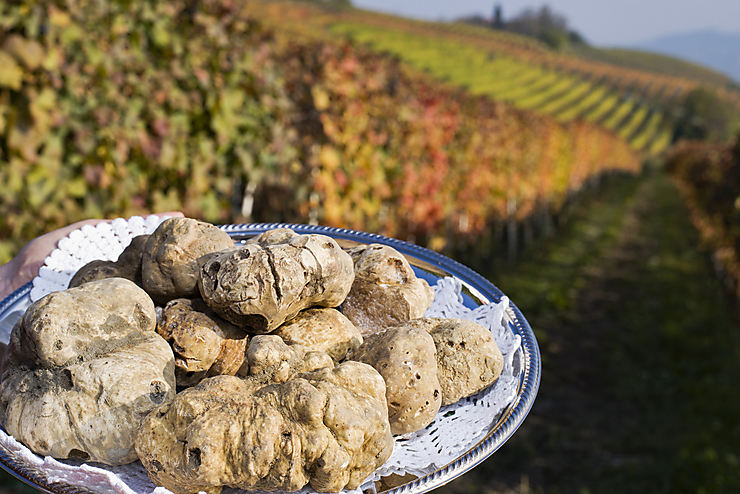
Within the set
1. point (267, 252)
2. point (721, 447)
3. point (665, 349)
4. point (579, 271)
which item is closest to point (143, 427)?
point (267, 252)

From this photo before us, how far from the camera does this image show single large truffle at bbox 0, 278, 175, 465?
1.35 m

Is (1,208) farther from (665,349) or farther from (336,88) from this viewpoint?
(665,349)

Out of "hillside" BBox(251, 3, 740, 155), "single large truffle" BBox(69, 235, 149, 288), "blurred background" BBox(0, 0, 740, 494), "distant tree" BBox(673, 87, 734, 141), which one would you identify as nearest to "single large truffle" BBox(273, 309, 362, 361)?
"single large truffle" BBox(69, 235, 149, 288)

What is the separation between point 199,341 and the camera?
1.61 m

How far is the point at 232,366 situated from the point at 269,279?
297 millimetres

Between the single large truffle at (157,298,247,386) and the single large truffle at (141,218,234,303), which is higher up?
the single large truffle at (141,218,234,303)

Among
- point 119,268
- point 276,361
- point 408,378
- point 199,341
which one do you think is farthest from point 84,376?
point 408,378

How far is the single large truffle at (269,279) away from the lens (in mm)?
1593

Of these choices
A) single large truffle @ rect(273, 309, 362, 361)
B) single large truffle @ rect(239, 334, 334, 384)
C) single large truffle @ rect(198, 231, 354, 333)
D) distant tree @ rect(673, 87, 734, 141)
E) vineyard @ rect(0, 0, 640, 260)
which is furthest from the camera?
distant tree @ rect(673, 87, 734, 141)

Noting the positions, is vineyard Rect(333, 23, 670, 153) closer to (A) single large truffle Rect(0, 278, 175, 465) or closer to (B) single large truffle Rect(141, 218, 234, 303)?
(B) single large truffle Rect(141, 218, 234, 303)

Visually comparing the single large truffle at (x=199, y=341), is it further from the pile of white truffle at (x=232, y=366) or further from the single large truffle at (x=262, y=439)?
the single large truffle at (x=262, y=439)

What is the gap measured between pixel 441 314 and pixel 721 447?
4596 millimetres

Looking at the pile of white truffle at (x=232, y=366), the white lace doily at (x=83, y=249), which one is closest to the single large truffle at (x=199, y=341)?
the pile of white truffle at (x=232, y=366)

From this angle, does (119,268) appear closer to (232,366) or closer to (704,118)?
(232,366)
